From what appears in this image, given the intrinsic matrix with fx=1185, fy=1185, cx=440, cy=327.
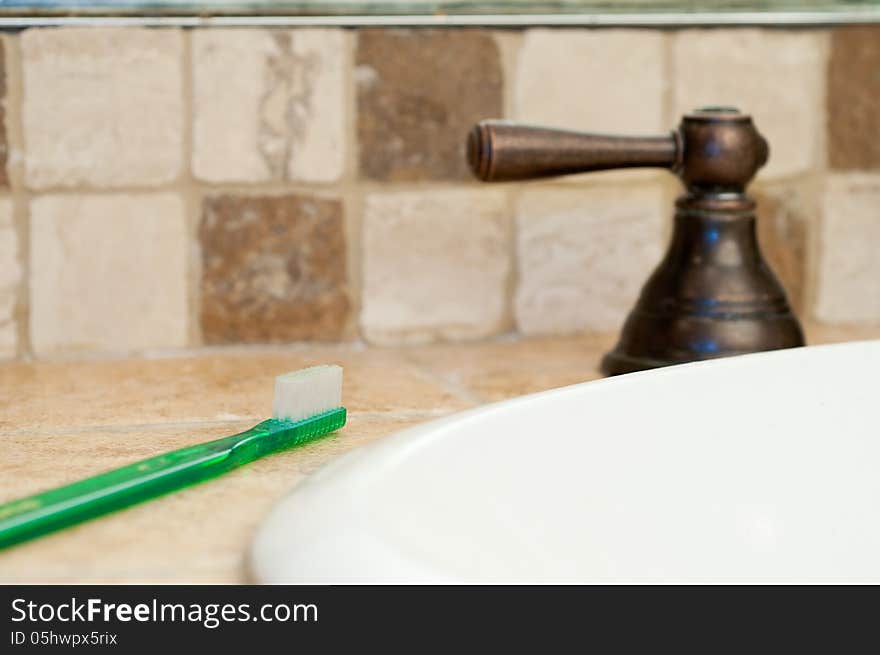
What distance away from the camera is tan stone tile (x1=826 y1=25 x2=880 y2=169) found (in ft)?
3.28

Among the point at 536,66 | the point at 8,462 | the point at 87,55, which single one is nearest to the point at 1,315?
the point at 87,55

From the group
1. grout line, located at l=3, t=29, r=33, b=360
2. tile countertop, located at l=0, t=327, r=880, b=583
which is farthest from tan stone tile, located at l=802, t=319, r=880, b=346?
grout line, located at l=3, t=29, r=33, b=360

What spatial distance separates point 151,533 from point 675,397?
11.4 inches

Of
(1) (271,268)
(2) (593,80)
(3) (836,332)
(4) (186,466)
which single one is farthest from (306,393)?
(3) (836,332)

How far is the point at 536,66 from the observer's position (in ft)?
3.09

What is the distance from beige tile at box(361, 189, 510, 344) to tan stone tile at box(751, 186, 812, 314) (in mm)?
227

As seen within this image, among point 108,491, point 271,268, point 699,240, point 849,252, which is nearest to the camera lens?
point 108,491

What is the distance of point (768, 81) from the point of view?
0.99 m

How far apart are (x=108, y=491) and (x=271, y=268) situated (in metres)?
0.47

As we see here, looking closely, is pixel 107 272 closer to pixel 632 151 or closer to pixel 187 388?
pixel 187 388

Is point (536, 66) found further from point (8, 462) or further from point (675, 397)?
point (8, 462)

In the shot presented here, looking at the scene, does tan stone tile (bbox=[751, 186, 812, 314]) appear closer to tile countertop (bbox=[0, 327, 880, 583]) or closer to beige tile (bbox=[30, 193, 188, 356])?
tile countertop (bbox=[0, 327, 880, 583])

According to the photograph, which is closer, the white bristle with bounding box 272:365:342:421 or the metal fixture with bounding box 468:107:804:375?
the white bristle with bounding box 272:365:342:421

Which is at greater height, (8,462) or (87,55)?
(87,55)
